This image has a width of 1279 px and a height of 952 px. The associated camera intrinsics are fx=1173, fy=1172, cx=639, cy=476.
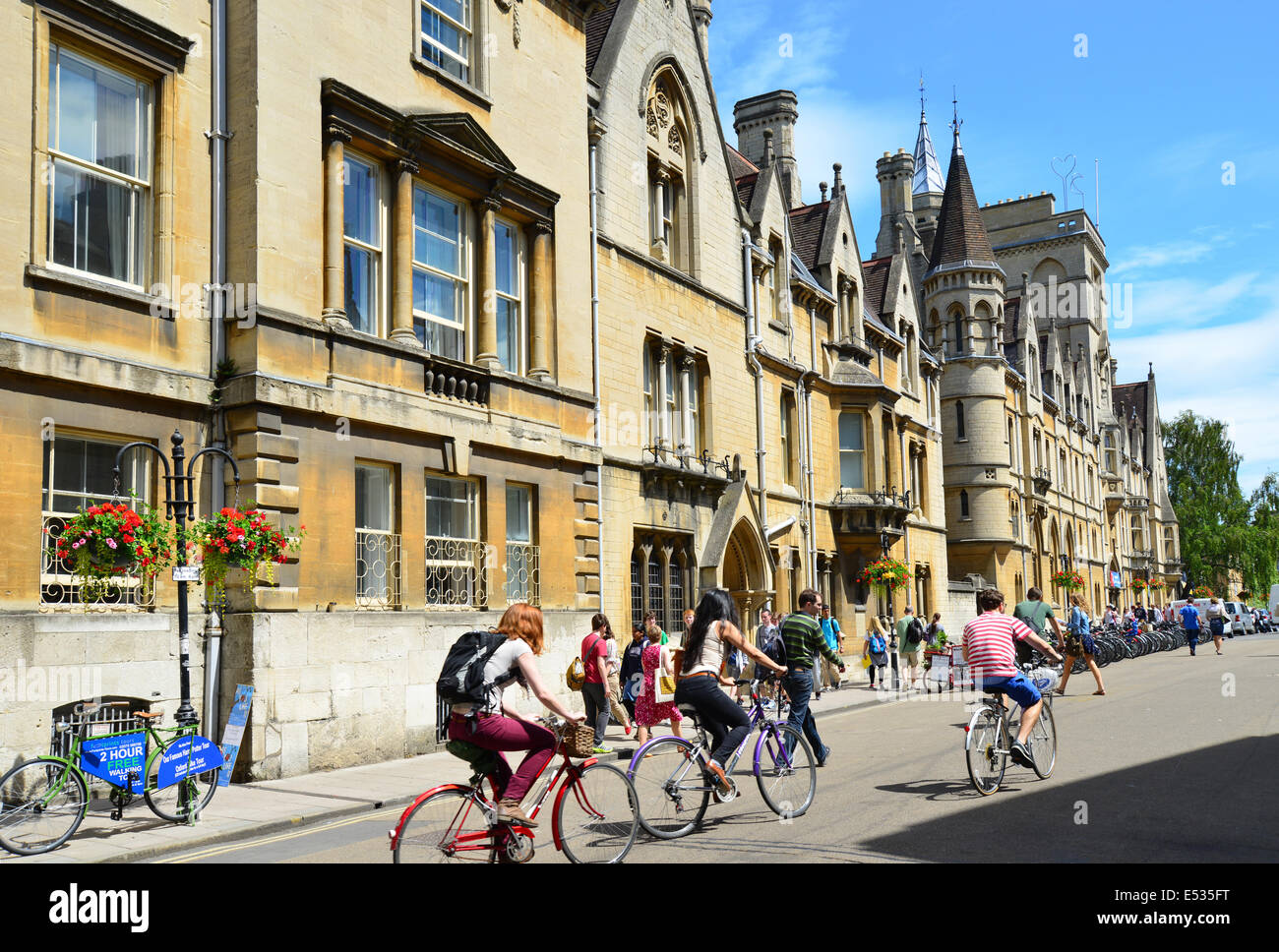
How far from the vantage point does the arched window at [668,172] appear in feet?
81.1

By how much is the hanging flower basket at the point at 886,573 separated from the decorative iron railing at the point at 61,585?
875 inches

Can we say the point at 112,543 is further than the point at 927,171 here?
No

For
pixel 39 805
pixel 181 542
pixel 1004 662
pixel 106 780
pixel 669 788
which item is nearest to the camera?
pixel 669 788

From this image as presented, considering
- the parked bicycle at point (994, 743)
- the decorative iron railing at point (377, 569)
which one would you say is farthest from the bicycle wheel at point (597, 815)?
the decorative iron railing at point (377, 569)

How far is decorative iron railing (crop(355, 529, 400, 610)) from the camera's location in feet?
50.2

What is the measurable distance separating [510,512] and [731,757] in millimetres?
9783

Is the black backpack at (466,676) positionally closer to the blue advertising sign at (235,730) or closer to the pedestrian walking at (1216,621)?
the blue advertising sign at (235,730)

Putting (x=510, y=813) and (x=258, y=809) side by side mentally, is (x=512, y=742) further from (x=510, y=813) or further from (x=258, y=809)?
(x=258, y=809)

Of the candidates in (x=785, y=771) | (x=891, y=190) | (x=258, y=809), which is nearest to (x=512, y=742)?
(x=785, y=771)

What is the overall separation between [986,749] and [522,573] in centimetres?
932

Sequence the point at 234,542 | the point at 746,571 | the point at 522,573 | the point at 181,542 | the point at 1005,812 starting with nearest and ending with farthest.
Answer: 1. the point at 1005,812
2. the point at 181,542
3. the point at 234,542
4. the point at 522,573
5. the point at 746,571

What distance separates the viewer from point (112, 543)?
1075 centimetres

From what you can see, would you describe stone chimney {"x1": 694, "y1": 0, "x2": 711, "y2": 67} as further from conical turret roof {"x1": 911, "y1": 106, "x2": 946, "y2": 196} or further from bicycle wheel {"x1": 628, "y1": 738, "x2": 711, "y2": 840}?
conical turret roof {"x1": 911, "y1": 106, "x2": 946, "y2": 196}
